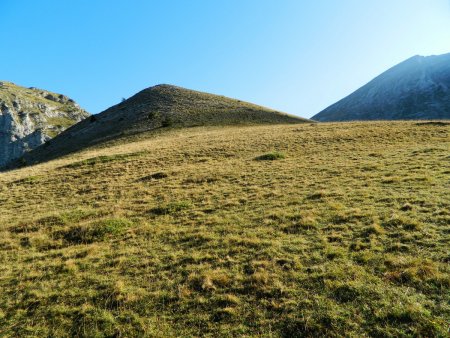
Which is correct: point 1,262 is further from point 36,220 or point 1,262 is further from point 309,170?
point 309,170

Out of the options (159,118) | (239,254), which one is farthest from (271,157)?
(159,118)

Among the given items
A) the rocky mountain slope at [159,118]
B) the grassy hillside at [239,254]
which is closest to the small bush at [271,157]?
the grassy hillside at [239,254]

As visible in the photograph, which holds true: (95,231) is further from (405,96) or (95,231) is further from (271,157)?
(405,96)

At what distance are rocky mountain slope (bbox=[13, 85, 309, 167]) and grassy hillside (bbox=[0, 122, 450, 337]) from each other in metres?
42.4

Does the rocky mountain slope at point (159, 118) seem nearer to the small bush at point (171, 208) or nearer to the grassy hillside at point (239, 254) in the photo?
the grassy hillside at point (239, 254)

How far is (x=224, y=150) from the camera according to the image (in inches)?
1362

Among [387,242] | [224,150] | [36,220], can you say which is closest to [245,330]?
[387,242]

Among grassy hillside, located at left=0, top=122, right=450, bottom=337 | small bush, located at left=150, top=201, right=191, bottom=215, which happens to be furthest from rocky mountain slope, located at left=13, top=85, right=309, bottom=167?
small bush, located at left=150, top=201, right=191, bottom=215

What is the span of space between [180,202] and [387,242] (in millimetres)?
11470

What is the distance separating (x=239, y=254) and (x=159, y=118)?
6456 centimetres

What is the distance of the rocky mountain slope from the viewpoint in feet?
208

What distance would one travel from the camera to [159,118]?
71062 mm

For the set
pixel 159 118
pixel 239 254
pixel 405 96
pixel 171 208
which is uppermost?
pixel 405 96

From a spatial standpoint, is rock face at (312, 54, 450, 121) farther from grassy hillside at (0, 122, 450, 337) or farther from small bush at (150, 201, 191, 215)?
small bush at (150, 201, 191, 215)
